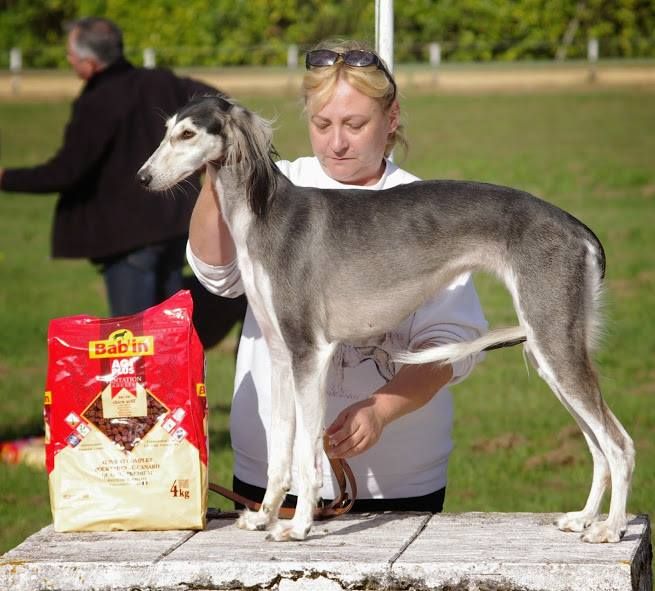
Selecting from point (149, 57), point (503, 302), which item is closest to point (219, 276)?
point (503, 302)

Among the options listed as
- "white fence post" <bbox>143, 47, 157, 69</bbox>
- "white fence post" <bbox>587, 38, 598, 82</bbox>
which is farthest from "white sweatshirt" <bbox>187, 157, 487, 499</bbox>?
"white fence post" <bbox>143, 47, 157, 69</bbox>

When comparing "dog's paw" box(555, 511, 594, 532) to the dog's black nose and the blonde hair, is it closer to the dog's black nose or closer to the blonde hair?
the blonde hair

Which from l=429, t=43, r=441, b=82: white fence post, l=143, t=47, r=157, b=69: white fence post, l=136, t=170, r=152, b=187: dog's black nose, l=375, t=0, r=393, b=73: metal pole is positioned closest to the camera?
l=136, t=170, r=152, b=187: dog's black nose

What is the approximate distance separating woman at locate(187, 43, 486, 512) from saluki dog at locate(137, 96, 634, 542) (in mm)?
190

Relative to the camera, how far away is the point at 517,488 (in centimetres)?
706

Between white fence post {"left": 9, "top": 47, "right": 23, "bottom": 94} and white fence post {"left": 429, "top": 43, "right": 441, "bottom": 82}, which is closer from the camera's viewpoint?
white fence post {"left": 9, "top": 47, "right": 23, "bottom": 94}

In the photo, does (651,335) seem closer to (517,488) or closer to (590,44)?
(517,488)

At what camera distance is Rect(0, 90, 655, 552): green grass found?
7.22 metres

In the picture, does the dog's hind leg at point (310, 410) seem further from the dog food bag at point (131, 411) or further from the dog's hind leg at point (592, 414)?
the dog's hind leg at point (592, 414)

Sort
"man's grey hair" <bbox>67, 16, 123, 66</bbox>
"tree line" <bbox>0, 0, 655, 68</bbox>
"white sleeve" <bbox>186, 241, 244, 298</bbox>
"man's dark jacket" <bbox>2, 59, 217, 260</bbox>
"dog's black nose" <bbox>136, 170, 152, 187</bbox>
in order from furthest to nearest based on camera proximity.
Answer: "tree line" <bbox>0, 0, 655, 68</bbox> < "man's grey hair" <bbox>67, 16, 123, 66</bbox> < "man's dark jacket" <bbox>2, 59, 217, 260</bbox> < "white sleeve" <bbox>186, 241, 244, 298</bbox> < "dog's black nose" <bbox>136, 170, 152, 187</bbox>

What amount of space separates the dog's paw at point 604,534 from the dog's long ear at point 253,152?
1360 millimetres

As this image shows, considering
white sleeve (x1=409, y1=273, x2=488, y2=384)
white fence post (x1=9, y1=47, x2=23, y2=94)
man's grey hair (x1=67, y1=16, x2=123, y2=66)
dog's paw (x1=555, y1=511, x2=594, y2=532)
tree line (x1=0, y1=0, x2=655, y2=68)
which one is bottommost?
white fence post (x1=9, y1=47, x2=23, y2=94)

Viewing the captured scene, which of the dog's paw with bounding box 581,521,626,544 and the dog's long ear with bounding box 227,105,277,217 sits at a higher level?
the dog's long ear with bounding box 227,105,277,217

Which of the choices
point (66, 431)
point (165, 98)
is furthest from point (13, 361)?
point (66, 431)
